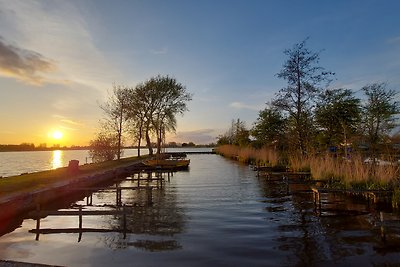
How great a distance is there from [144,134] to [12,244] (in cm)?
3792

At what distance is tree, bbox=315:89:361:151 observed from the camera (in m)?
30.6

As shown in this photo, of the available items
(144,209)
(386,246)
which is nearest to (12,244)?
(144,209)

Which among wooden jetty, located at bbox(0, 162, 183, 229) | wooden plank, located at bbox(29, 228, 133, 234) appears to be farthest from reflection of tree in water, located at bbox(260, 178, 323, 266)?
wooden jetty, located at bbox(0, 162, 183, 229)

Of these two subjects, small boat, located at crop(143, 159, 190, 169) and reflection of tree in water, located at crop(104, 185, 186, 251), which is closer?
reflection of tree in water, located at crop(104, 185, 186, 251)

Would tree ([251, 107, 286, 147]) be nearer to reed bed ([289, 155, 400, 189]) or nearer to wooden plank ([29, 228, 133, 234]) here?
reed bed ([289, 155, 400, 189])

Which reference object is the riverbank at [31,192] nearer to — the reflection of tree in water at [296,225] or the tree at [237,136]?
the reflection of tree in water at [296,225]

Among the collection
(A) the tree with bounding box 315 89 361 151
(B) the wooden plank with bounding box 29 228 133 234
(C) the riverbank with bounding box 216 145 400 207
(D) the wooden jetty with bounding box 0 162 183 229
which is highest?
(A) the tree with bounding box 315 89 361 151

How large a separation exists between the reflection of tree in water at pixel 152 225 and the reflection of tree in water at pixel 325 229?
3.08 metres

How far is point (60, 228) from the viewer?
36.7ft

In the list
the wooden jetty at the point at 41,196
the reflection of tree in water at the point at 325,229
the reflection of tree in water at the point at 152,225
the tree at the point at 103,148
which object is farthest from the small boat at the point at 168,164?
the reflection of tree in water at the point at 325,229

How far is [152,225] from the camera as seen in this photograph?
1138cm

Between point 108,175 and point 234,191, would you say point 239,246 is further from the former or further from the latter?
point 108,175

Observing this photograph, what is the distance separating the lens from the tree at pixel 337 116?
30.6 metres

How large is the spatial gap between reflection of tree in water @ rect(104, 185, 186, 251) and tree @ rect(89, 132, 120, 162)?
22887mm
